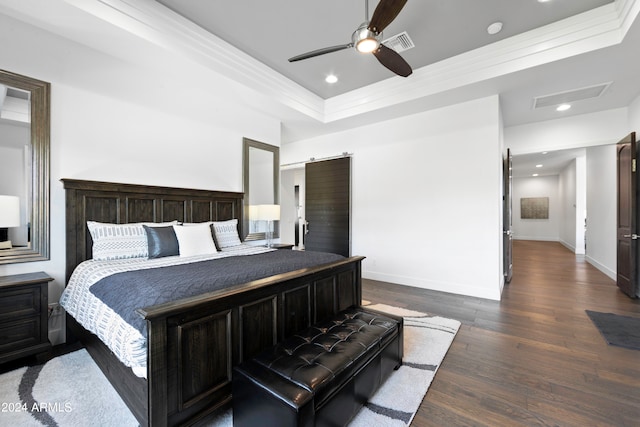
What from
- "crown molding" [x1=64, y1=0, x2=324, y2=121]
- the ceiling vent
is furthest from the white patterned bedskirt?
the ceiling vent

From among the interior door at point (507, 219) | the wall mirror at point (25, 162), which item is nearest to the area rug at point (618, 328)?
the interior door at point (507, 219)

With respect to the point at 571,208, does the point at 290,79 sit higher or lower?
higher

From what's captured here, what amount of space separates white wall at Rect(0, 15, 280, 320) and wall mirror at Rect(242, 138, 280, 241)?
0.24m

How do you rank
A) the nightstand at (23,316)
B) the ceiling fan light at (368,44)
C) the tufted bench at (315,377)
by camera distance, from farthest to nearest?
the ceiling fan light at (368,44) → the nightstand at (23,316) → the tufted bench at (315,377)

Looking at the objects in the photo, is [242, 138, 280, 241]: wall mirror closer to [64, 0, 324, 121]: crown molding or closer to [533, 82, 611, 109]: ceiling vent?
[64, 0, 324, 121]: crown molding

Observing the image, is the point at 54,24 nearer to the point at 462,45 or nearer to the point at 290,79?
the point at 290,79

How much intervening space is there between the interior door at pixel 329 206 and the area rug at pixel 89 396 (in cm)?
324

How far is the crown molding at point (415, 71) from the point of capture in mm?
2486

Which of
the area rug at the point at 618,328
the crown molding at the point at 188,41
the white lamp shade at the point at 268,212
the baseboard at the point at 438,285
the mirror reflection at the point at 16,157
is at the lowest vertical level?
the area rug at the point at 618,328

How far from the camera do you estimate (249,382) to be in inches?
56.3

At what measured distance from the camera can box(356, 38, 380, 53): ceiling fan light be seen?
7.43ft

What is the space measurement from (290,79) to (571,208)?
10035mm

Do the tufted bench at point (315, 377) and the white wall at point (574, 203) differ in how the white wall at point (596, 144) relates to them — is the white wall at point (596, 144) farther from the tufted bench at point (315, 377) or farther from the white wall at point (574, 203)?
the tufted bench at point (315, 377)

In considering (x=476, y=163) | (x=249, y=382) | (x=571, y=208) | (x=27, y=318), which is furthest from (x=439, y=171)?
(x=571, y=208)
